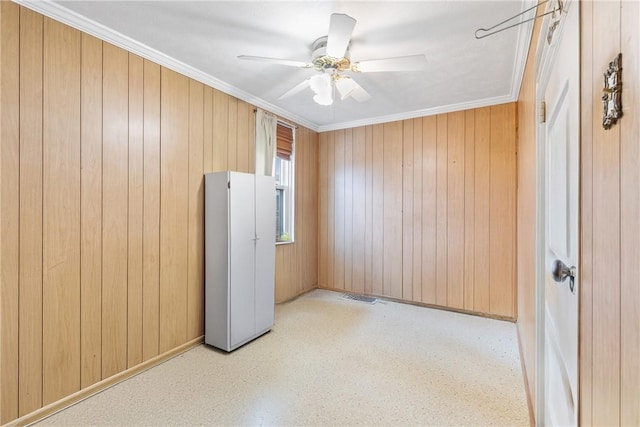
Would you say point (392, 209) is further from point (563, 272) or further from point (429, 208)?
point (563, 272)

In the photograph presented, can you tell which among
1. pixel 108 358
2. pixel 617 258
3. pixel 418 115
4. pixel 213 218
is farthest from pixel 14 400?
pixel 418 115

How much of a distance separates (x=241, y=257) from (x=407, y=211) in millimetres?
2173

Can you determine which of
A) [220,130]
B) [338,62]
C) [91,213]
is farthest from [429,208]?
[91,213]

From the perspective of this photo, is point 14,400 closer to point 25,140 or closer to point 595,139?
point 25,140

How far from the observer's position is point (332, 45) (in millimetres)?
1778

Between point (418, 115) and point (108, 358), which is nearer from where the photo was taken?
point (108, 358)

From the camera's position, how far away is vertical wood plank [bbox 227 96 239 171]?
9.77ft

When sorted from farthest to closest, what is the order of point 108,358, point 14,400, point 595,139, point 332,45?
point 108,358 → point 332,45 → point 14,400 → point 595,139

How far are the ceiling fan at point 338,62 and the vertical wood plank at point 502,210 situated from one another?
1728 mm

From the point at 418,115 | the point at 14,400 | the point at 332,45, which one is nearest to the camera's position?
the point at 14,400

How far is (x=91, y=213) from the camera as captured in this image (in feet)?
6.49

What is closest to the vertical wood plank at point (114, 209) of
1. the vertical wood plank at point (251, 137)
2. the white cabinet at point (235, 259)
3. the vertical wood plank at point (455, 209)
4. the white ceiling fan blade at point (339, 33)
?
the white cabinet at point (235, 259)

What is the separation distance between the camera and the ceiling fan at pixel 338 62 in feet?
5.51

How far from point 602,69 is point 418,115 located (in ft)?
10.5
